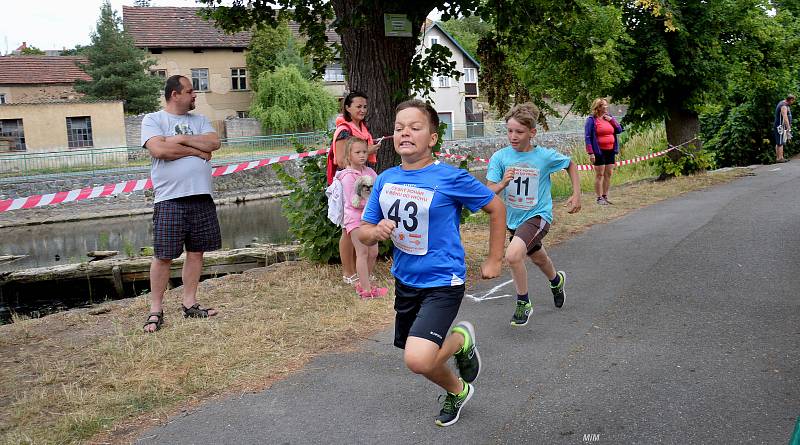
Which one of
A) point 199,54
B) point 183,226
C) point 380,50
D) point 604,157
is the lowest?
point 183,226

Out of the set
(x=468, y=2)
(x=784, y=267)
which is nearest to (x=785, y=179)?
(x=784, y=267)

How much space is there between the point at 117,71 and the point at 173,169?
45.3 metres

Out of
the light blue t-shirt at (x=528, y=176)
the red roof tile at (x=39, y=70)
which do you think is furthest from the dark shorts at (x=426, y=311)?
the red roof tile at (x=39, y=70)

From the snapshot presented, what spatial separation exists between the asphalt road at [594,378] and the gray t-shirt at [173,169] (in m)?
2.09

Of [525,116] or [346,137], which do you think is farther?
[346,137]

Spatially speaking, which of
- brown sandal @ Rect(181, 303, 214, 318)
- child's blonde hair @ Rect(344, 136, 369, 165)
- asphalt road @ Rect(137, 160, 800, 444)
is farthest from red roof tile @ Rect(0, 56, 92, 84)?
asphalt road @ Rect(137, 160, 800, 444)

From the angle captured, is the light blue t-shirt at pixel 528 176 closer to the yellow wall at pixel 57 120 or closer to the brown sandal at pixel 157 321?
the brown sandal at pixel 157 321

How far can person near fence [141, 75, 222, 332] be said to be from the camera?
647 cm

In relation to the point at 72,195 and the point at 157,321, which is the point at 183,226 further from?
the point at 72,195

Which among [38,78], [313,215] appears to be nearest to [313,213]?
[313,215]

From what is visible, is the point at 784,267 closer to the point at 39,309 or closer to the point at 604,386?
the point at 604,386

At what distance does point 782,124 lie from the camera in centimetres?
1980

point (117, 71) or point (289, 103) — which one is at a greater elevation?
point (117, 71)

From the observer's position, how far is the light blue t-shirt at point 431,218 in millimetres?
→ 4195
